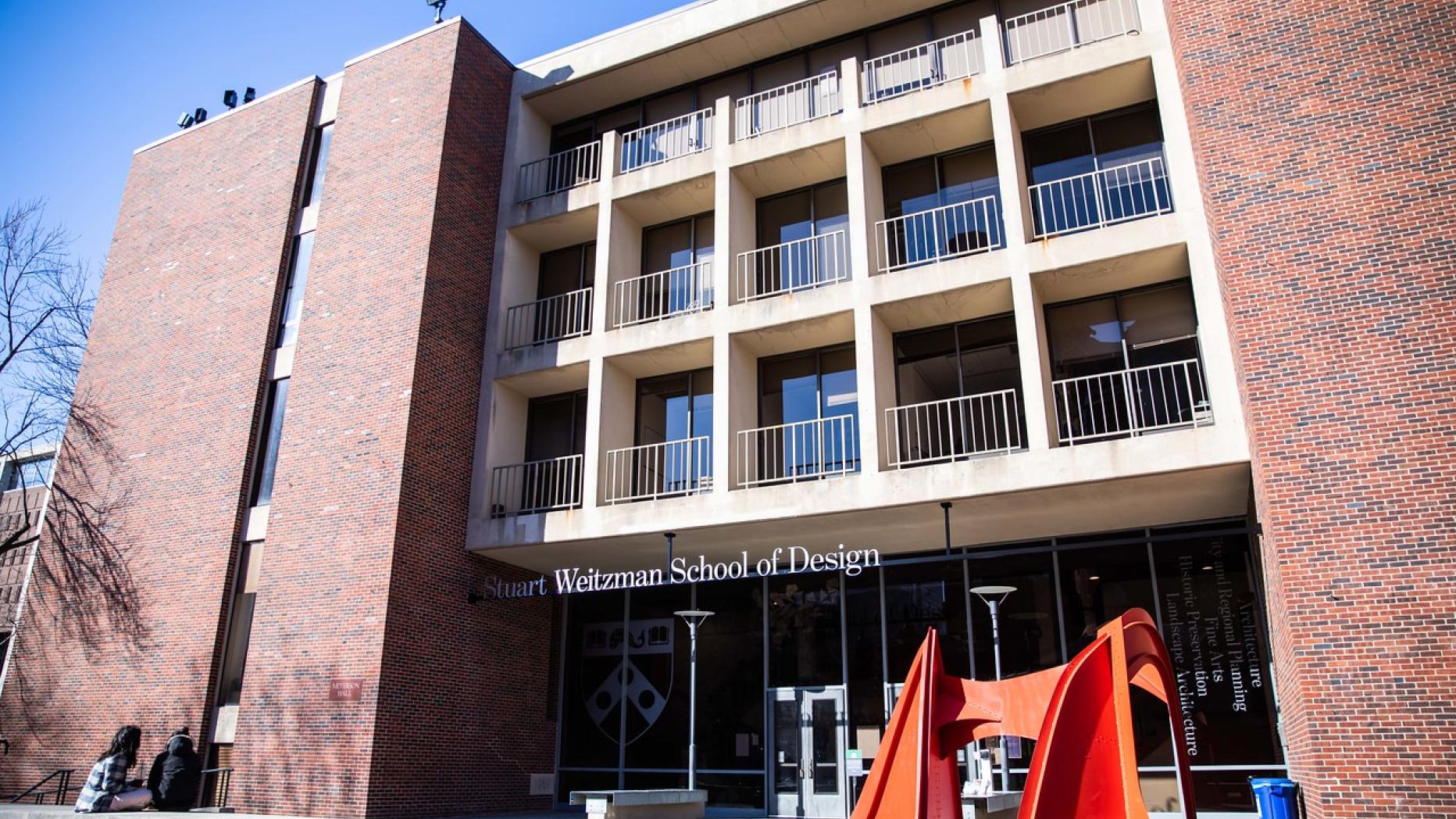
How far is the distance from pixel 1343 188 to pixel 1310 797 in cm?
687

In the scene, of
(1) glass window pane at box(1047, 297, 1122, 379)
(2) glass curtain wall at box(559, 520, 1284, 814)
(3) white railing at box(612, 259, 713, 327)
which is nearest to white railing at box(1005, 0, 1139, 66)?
(1) glass window pane at box(1047, 297, 1122, 379)

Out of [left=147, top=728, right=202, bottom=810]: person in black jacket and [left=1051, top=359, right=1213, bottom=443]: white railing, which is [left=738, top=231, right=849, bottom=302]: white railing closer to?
[left=1051, top=359, right=1213, bottom=443]: white railing

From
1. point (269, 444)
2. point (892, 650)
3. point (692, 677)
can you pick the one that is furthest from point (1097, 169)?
point (269, 444)

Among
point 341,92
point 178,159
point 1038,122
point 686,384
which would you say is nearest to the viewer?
point 1038,122

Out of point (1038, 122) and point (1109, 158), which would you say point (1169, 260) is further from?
point (1038, 122)

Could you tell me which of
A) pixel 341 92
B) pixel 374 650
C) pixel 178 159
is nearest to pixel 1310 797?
pixel 374 650

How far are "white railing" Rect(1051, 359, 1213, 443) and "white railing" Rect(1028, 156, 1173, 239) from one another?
224 centimetres

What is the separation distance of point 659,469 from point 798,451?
272cm

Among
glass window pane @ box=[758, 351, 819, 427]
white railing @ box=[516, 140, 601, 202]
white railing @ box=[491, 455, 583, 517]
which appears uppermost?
white railing @ box=[516, 140, 601, 202]

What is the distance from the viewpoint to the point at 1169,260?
13.4 m

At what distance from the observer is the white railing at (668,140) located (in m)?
18.1

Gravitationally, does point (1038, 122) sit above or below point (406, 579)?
above

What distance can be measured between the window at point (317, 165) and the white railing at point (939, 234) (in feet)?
36.6

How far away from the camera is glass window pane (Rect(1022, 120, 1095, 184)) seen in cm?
1519
